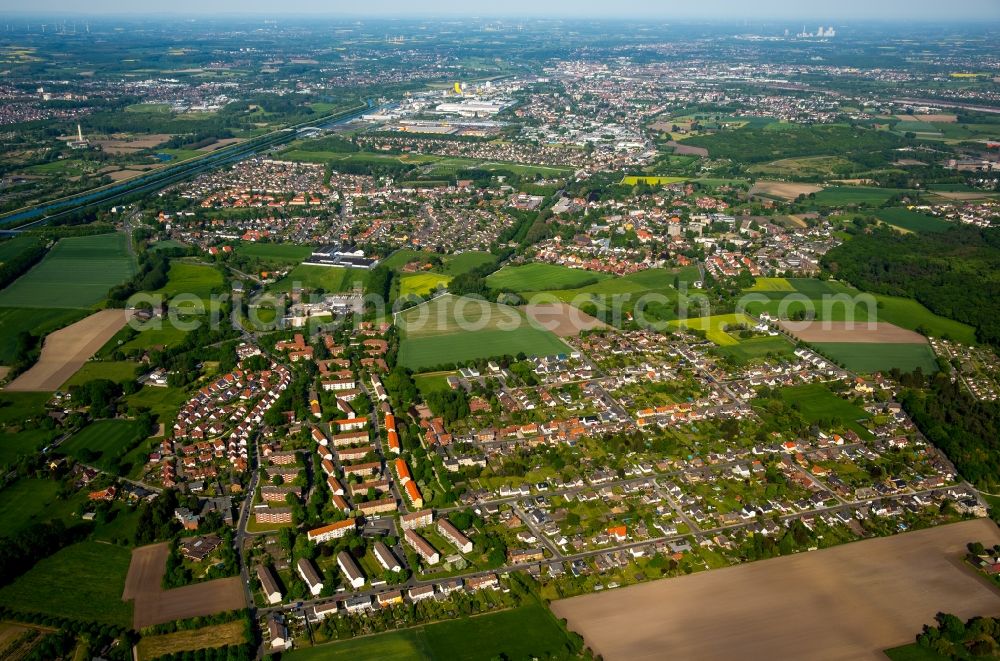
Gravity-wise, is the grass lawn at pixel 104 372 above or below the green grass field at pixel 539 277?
below

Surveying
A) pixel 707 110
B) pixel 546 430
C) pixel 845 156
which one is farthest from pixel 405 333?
pixel 707 110

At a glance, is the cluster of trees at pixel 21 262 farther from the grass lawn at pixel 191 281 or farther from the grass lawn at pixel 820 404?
the grass lawn at pixel 820 404

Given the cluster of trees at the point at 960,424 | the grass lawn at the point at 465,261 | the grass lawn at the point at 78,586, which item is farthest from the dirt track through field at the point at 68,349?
the cluster of trees at the point at 960,424

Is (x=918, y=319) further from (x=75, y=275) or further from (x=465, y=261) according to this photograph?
(x=75, y=275)

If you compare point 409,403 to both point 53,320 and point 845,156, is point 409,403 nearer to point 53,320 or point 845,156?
point 53,320

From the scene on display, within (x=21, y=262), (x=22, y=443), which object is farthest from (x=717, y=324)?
(x=21, y=262)

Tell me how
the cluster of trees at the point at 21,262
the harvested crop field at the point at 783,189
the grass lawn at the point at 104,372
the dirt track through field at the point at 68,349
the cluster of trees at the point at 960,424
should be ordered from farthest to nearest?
the harvested crop field at the point at 783,189 → the cluster of trees at the point at 21,262 → the grass lawn at the point at 104,372 → the dirt track through field at the point at 68,349 → the cluster of trees at the point at 960,424
